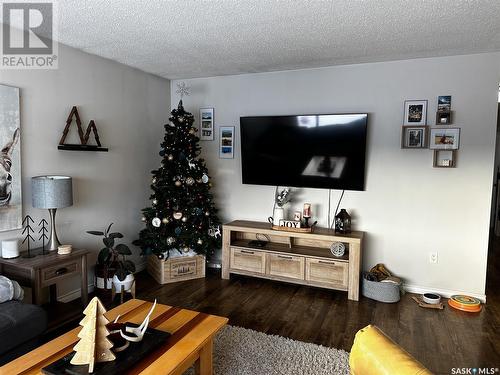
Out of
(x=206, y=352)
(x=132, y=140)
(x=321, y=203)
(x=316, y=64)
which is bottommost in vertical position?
(x=206, y=352)

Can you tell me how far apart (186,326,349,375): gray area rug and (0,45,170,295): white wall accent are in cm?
186

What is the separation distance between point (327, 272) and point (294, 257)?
378 millimetres

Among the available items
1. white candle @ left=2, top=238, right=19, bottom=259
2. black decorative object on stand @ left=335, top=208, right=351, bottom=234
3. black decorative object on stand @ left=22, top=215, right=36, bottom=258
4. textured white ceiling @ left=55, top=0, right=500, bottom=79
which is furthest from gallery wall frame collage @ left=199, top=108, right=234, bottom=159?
white candle @ left=2, top=238, right=19, bottom=259

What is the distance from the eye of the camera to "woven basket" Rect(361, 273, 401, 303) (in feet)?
11.3

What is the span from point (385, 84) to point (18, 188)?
3643mm

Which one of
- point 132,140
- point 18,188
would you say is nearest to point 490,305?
point 132,140

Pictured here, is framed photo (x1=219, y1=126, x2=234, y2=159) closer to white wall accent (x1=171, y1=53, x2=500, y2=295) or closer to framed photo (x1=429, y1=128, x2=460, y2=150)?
white wall accent (x1=171, y1=53, x2=500, y2=295)

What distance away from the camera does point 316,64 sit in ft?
12.7

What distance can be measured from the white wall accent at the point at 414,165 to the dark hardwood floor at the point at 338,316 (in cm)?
49

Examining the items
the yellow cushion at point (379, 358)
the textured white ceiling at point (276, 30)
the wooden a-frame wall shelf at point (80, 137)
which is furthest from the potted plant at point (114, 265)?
the yellow cushion at point (379, 358)

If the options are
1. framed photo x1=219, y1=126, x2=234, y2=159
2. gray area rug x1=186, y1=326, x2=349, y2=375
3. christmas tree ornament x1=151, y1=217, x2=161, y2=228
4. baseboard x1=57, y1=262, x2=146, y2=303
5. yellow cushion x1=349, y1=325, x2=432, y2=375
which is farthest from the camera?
framed photo x1=219, y1=126, x2=234, y2=159

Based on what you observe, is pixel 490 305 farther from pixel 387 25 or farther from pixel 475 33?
pixel 387 25

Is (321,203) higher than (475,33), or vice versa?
(475,33)

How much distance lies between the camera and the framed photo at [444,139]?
137 inches
